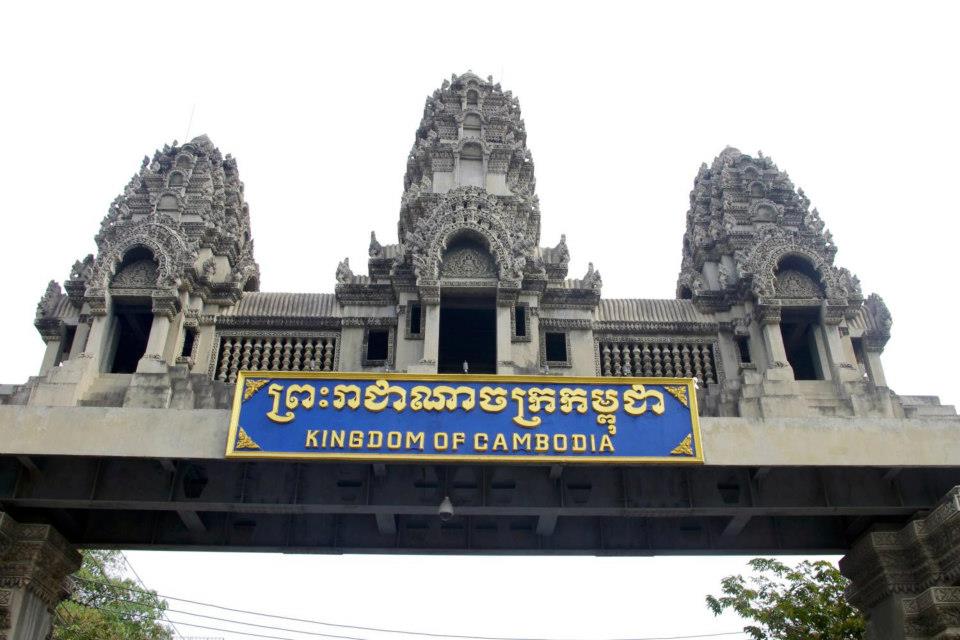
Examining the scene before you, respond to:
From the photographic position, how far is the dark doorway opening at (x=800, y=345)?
21.6m

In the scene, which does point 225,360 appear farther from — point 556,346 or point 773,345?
point 773,345

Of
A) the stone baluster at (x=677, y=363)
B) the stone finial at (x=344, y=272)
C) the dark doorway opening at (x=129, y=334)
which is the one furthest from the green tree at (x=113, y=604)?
the stone baluster at (x=677, y=363)

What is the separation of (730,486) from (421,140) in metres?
16.3

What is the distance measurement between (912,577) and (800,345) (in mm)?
8044

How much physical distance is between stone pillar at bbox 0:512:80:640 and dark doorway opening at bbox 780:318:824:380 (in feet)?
60.5

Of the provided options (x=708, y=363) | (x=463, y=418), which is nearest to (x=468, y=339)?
(x=708, y=363)

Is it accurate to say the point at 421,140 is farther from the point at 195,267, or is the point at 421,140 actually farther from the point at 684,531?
the point at 684,531

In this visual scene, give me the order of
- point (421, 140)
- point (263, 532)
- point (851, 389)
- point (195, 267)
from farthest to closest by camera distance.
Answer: point (421, 140), point (195, 267), point (851, 389), point (263, 532)

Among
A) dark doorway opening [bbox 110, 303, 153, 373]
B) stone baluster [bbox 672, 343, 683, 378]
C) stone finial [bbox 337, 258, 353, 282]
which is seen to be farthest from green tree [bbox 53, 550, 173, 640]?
stone baluster [bbox 672, 343, 683, 378]

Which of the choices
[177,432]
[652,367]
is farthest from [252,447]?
[652,367]

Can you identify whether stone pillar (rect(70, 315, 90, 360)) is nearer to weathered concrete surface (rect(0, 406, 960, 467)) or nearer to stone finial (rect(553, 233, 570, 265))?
weathered concrete surface (rect(0, 406, 960, 467))

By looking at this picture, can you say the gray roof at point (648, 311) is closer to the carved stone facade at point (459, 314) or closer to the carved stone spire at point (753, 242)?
the carved stone facade at point (459, 314)

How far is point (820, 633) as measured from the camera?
2506 centimetres

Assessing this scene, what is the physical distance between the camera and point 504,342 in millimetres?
20109
